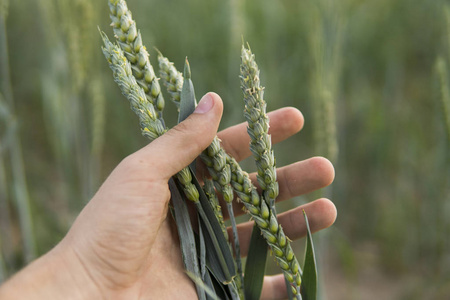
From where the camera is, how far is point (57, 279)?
2.88 ft

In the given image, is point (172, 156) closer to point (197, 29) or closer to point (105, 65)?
point (197, 29)

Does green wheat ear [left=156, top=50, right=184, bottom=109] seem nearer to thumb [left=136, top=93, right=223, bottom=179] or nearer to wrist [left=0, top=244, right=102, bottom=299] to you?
thumb [left=136, top=93, right=223, bottom=179]

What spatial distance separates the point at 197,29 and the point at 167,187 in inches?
54.5

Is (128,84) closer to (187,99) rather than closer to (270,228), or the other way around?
(187,99)

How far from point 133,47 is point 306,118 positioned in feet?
4.94

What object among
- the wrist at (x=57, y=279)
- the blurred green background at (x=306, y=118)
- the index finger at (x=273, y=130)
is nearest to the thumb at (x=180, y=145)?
the wrist at (x=57, y=279)

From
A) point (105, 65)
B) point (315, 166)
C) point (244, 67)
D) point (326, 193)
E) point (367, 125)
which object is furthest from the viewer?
point (105, 65)

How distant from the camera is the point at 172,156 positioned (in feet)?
2.83

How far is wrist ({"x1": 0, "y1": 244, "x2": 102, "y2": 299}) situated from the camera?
0.85 metres

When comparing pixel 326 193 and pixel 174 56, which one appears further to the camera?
pixel 174 56

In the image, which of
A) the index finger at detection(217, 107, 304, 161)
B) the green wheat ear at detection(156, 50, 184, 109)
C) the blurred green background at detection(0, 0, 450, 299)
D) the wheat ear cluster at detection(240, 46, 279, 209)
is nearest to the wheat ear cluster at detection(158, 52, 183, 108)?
the green wheat ear at detection(156, 50, 184, 109)

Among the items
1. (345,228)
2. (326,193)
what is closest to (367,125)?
(345,228)

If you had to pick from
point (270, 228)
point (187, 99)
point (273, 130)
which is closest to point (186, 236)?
point (270, 228)

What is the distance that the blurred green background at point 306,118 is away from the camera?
167cm
